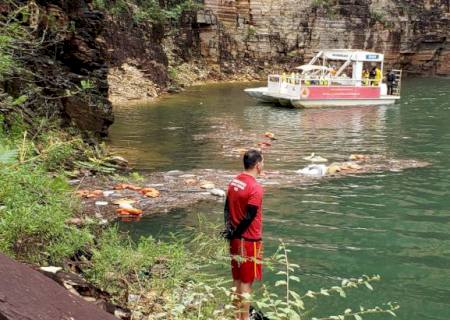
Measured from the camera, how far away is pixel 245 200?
524 cm

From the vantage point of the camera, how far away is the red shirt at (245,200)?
5.20 metres

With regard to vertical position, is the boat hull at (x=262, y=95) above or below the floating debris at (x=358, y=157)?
above

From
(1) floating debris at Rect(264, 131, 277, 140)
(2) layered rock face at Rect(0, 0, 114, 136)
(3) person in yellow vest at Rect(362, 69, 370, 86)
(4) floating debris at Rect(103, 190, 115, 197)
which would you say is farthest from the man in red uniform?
(3) person in yellow vest at Rect(362, 69, 370, 86)

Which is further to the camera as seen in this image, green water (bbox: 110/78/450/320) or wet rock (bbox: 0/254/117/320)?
green water (bbox: 110/78/450/320)

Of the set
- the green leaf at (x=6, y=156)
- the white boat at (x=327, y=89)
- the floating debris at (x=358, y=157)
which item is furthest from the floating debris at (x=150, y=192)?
the white boat at (x=327, y=89)

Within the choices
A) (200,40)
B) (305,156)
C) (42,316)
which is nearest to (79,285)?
(42,316)

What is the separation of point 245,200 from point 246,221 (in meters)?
0.20

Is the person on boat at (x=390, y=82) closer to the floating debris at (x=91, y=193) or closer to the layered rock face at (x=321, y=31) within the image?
the layered rock face at (x=321, y=31)

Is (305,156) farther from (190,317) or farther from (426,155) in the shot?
(190,317)

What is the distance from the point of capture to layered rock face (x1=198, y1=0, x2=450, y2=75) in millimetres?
44250

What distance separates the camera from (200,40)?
141 feet

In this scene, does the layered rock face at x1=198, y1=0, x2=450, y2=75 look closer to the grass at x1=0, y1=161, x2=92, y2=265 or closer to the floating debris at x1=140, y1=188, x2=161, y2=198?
the floating debris at x1=140, y1=188, x2=161, y2=198

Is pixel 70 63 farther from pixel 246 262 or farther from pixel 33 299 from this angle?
pixel 33 299

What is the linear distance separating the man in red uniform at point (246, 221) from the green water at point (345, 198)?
1.27 meters
